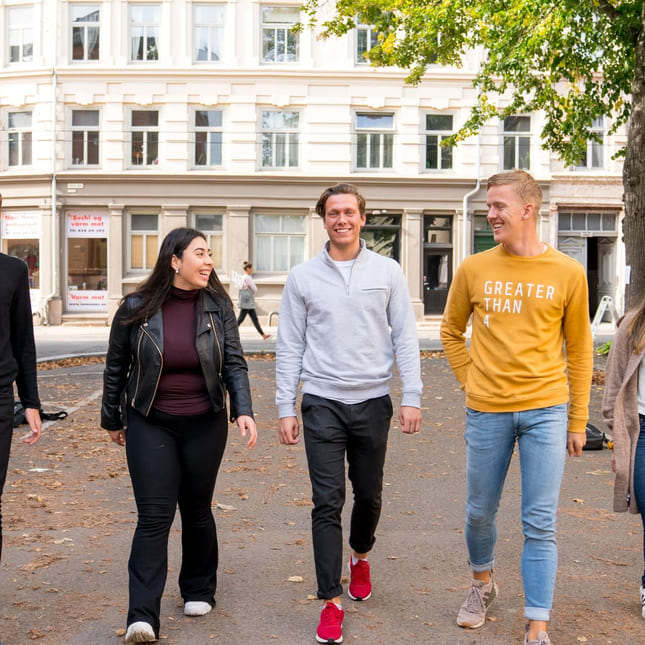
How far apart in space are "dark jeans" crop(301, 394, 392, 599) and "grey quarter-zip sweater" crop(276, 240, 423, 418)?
0.08 metres

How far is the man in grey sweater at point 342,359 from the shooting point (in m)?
4.70

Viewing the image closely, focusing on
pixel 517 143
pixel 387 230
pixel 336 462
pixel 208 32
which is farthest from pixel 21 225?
pixel 336 462

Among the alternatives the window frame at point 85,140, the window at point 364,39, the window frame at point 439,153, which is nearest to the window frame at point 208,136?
the window frame at point 85,140

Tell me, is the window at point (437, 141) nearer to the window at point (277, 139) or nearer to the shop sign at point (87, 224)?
the window at point (277, 139)

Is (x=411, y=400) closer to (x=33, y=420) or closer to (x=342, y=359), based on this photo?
(x=342, y=359)

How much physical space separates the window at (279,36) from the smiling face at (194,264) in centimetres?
2919

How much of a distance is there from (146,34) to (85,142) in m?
4.09

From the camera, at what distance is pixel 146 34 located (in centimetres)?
3275

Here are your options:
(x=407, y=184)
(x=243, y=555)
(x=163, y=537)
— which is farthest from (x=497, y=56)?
(x=407, y=184)

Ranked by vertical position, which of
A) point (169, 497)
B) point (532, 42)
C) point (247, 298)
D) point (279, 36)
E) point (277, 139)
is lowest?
point (169, 497)

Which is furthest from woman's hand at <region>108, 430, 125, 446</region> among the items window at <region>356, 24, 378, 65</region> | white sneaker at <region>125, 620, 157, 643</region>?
window at <region>356, 24, 378, 65</region>

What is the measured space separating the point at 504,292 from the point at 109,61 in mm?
30419

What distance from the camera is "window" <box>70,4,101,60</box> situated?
3275 centimetres

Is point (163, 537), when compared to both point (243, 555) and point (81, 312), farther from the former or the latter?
point (81, 312)
